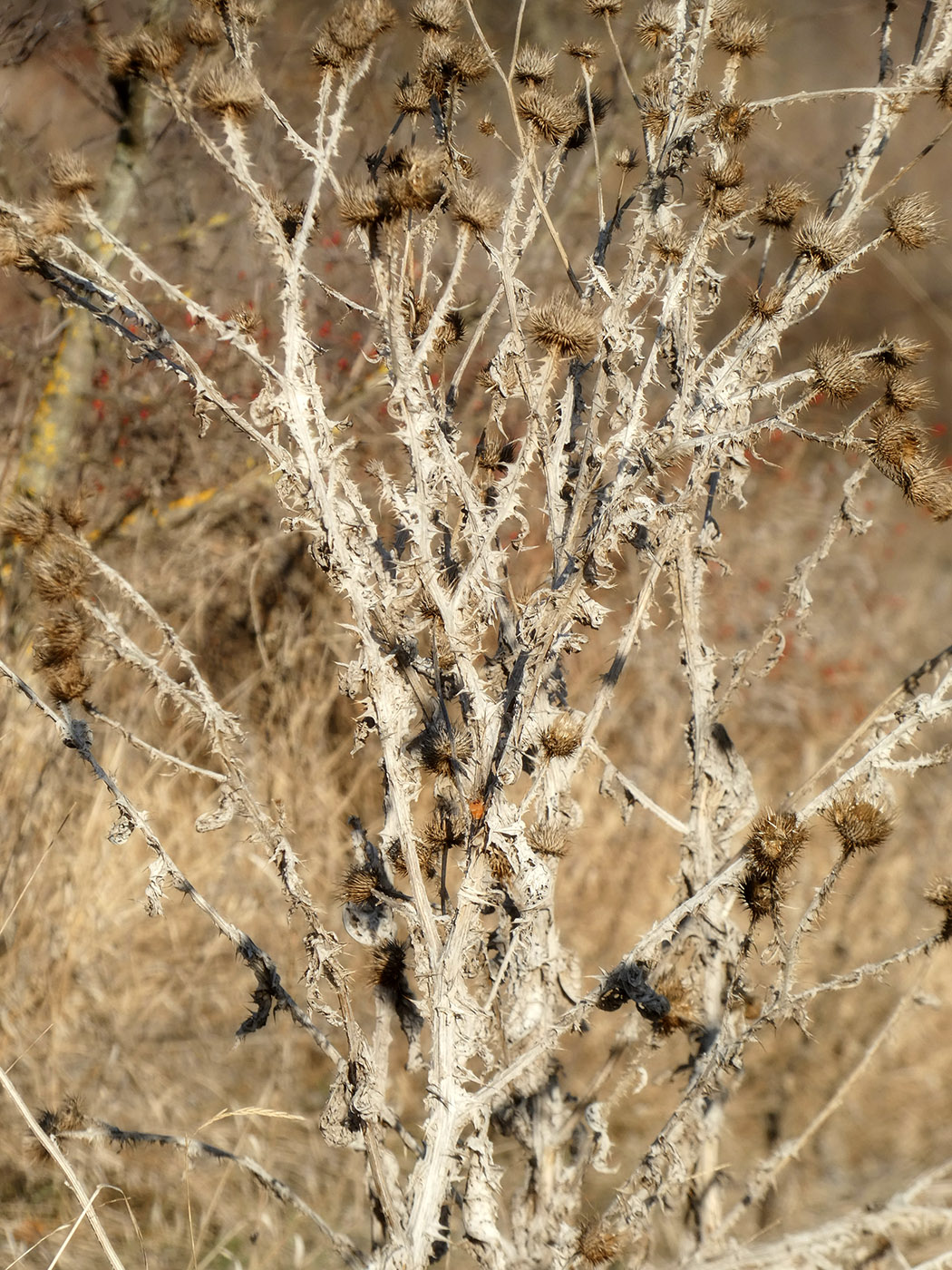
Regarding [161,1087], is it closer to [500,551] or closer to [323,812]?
[323,812]

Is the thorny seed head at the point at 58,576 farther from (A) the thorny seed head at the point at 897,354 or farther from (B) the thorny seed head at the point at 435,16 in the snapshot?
(A) the thorny seed head at the point at 897,354

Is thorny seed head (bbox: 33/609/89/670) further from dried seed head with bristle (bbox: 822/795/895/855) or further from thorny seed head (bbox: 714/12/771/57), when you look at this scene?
thorny seed head (bbox: 714/12/771/57)

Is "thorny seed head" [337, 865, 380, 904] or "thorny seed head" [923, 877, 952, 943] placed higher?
"thorny seed head" [923, 877, 952, 943]

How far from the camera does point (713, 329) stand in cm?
1022

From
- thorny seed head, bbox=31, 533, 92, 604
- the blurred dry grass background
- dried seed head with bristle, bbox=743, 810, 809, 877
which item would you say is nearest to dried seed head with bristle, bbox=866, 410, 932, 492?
dried seed head with bristle, bbox=743, 810, 809, 877

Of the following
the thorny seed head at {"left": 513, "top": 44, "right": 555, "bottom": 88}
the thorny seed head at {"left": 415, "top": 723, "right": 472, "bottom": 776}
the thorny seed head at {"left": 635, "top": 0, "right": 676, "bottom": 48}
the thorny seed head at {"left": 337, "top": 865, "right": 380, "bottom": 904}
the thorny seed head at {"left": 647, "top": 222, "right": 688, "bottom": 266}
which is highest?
the thorny seed head at {"left": 635, "top": 0, "right": 676, "bottom": 48}

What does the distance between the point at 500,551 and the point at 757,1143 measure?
3199mm

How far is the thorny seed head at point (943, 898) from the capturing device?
1.65m

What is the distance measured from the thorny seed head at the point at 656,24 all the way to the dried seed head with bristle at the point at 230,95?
71 cm

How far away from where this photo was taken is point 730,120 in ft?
5.19

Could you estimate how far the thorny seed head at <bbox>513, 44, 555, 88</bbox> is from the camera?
5.55 ft

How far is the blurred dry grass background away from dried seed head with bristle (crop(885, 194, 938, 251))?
1139 mm

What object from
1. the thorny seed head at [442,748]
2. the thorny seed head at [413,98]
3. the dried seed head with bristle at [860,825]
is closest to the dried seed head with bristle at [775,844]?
the dried seed head with bristle at [860,825]

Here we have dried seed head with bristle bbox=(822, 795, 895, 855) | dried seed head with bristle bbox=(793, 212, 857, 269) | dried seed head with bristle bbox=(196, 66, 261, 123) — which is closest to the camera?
dried seed head with bristle bbox=(196, 66, 261, 123)
